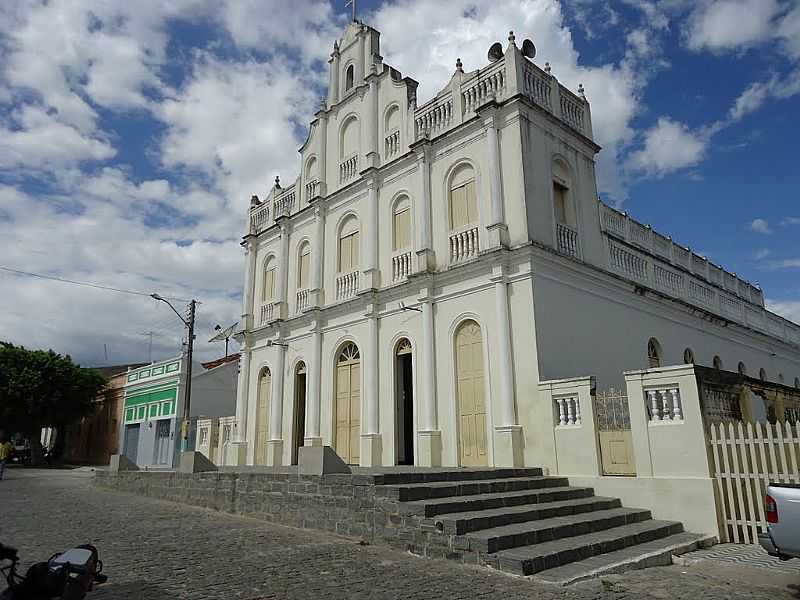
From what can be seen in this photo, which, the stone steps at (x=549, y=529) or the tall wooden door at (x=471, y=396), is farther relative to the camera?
the tall wooden door at (x=471, y=396)

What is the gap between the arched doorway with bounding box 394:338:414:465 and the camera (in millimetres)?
15430

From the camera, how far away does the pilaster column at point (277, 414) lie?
18.9 meters

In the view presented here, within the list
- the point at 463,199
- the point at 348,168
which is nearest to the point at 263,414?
the point at 348,168

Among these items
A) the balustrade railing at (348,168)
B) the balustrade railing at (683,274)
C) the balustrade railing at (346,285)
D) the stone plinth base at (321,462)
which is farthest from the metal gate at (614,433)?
the balustrade railing at (348,168)

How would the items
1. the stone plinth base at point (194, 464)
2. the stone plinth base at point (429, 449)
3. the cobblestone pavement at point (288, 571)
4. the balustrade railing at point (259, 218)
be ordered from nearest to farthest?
the cobblestone pavement at point (288, 571), the stone plinth base at point (429, 449), the stone plinth base at point (194, 464), the balustrade railing at point (259, 218)

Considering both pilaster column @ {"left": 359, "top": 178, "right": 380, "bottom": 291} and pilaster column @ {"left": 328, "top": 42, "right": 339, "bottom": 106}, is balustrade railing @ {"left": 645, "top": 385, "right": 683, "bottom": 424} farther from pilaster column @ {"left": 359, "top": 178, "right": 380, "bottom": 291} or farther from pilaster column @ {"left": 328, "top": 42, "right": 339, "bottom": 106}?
pilaster column @ {"left": 328, "top": 42, "right": 339, "bottom": 106}

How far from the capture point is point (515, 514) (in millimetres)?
8648

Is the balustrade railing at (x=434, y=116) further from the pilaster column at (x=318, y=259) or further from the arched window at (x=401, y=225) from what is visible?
the pilaster column at (x=318, y=259)

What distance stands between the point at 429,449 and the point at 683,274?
12.1m

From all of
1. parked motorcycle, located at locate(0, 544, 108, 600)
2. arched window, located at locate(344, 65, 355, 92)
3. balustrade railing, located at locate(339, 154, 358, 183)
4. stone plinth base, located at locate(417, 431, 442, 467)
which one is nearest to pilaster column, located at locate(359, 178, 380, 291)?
balustrade railing, located at locate(339, 154, 358, 183)

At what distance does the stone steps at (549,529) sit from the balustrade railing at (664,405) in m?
1.61

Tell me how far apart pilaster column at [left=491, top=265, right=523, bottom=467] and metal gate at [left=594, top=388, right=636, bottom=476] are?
184 cm

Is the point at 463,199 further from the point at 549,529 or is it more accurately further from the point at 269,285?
the point at 269,285

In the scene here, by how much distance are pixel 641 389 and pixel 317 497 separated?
593 centimetres
